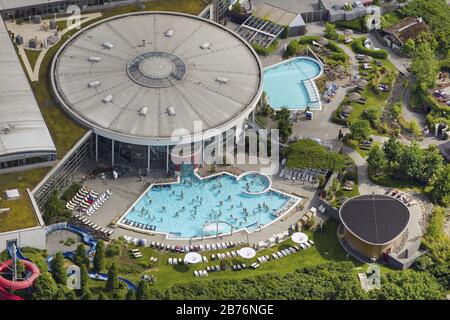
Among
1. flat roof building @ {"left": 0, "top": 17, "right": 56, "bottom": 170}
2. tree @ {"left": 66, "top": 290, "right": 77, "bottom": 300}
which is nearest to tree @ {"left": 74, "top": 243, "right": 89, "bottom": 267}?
tree @ {"left": 66, "top": 290, "right": 77, "bottom": 300}

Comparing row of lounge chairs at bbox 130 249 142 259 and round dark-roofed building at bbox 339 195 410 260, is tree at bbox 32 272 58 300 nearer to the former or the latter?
row of lounge chairs at bbox 130 249 142 259

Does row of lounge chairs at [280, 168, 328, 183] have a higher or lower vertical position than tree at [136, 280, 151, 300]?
higher

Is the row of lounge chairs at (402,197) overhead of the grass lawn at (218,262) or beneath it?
overhead

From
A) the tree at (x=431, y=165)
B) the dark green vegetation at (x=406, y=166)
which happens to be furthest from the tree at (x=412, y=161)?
the tree at (x=431, y=165)

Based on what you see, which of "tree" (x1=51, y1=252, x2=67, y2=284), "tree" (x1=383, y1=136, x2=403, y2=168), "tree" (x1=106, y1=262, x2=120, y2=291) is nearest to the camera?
"tree" (x1=51, y1=252, x2=67, y2=284)

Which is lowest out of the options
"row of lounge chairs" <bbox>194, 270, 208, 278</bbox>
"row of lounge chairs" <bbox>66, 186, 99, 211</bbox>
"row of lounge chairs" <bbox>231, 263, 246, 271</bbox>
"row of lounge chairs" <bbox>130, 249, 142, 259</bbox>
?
"row of lounge chairs" <bbox>194, 270, 208, 278</bbox>

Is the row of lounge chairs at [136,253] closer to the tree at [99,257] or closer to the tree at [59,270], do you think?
the tree at [99,257]

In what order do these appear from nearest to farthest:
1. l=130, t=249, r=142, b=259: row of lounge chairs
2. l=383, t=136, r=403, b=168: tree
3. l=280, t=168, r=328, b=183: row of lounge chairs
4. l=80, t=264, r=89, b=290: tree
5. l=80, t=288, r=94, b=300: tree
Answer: l=80, t=288, r=94, b=300: tree, l=80, t=264, r=89, b=290: tree, l=130, t=249, r=142, b=259: row of lounge chairs, l=383, t=136, r=403, b=168: tree, l=280, t=168, r=328, b=183: row of lounge chairs
